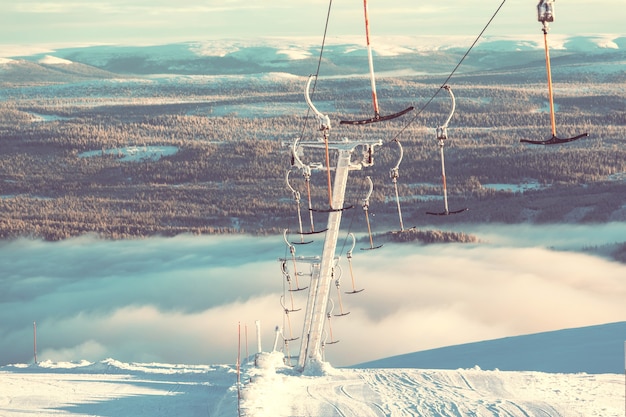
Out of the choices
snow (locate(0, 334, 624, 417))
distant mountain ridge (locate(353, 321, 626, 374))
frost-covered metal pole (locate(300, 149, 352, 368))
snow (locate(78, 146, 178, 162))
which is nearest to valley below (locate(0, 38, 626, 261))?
snow (locate(78, 146, 178, 162))

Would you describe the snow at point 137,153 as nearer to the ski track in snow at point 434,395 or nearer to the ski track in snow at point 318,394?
the ski track in snow at point 318,394

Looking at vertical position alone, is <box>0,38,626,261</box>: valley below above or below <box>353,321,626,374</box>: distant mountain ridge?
below

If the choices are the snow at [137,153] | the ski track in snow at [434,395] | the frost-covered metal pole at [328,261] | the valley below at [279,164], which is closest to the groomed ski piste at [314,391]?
the ski track in snow at [434,395]

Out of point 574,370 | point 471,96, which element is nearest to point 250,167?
point 471,96

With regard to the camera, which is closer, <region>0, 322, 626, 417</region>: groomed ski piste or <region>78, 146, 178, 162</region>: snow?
<region>0, 322, 626, 417</region>: groomed ski piste

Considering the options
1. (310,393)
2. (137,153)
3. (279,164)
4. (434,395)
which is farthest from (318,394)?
(137,153)

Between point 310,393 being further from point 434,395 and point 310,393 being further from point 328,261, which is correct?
point 328,261

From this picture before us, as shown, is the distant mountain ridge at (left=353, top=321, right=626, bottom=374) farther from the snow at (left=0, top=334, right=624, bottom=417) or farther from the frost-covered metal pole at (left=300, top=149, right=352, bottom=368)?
the frost-covered metal pole at (left=300, top=149, right=352, bottom=368)
